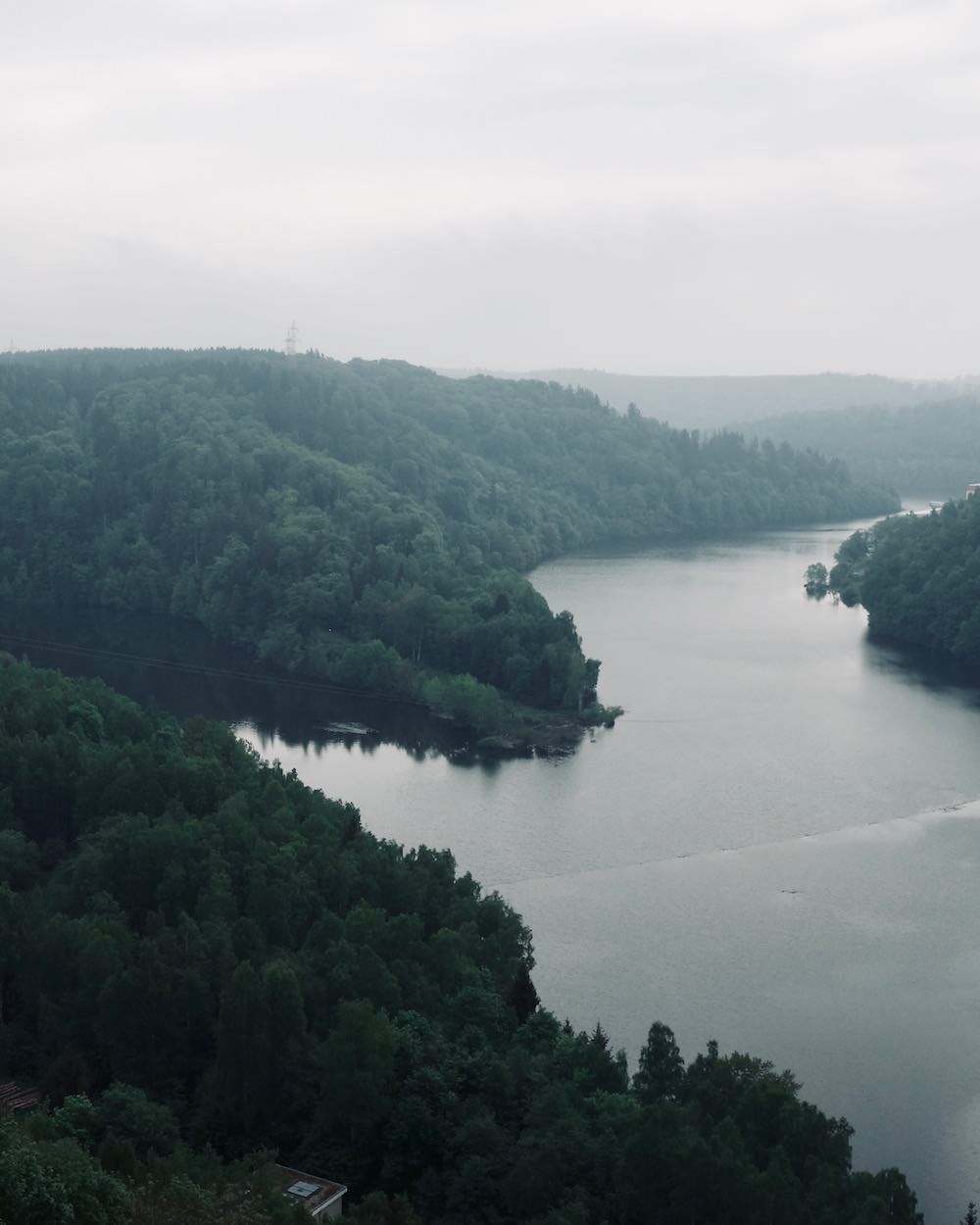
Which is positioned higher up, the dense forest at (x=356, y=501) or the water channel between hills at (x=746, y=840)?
the dense forest at (x=356, y=501)

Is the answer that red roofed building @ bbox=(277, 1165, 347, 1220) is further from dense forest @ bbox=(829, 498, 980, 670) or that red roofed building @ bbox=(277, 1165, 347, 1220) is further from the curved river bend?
dense forest @ bbox=(829, 498, 980, 670)

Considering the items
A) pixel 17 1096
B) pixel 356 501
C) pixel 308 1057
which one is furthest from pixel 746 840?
pixel 356 501

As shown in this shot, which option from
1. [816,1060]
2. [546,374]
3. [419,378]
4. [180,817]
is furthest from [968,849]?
[546,374]

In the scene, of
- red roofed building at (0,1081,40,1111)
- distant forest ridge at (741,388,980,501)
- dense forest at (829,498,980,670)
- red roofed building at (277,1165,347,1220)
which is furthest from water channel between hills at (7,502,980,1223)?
distant forest ridge at (741,388,980,501)

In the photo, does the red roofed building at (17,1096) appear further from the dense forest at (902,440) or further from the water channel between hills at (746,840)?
the dense forest at (902,440)

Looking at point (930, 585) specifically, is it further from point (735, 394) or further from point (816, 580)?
point (735, 394)

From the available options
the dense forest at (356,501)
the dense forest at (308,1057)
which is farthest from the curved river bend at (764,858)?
the dense forest at (356,501)
